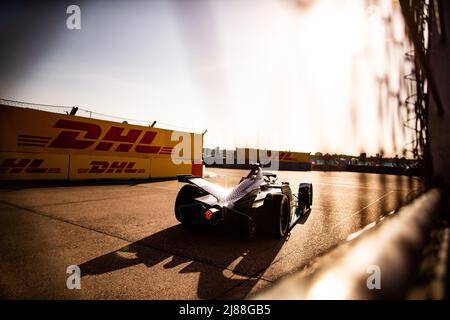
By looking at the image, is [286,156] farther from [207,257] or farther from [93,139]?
[207,257]

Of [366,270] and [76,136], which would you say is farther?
[76,136]

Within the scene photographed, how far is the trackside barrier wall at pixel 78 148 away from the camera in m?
9.98

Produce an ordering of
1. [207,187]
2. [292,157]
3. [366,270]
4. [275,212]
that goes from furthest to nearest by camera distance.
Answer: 1. [292,157]
2. [207,187]
3. [275,212]
4. [366,270]

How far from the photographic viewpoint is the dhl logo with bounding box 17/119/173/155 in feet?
35.0

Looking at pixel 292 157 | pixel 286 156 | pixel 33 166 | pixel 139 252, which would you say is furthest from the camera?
pixel 286 156

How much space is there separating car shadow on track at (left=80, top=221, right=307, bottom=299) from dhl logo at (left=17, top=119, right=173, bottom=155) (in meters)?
8.86

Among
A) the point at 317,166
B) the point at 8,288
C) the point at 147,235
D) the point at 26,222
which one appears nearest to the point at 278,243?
the point at 147,235

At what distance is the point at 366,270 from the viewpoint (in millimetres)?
664

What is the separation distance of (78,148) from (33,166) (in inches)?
72.7

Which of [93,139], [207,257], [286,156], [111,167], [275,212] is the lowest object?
[207,257]

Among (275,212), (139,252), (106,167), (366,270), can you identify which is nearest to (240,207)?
(275,212)

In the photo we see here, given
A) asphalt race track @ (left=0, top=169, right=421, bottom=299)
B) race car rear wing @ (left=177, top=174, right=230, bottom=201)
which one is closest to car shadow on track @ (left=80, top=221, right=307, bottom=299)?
asphalt race track @ (left=0, top=169, right=421, bottom=299)

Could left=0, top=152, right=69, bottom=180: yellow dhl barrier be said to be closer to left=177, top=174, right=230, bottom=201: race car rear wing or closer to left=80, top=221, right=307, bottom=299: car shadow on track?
left=80, top=221, right=307, bottom=299: car shadow on track

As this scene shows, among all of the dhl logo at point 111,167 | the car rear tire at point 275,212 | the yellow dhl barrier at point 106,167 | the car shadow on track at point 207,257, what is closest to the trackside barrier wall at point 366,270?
the car shadow on track at point 207,257
